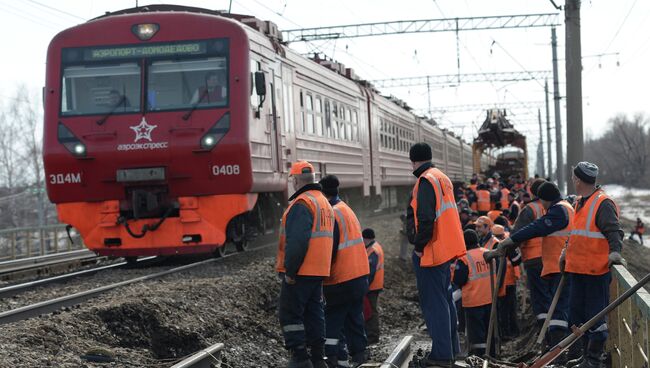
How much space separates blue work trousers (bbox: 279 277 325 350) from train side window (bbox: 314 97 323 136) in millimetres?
8581

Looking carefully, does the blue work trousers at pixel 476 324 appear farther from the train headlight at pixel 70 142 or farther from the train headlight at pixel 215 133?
the train headlight at pixel 70 142

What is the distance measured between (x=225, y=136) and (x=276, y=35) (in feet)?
9.97

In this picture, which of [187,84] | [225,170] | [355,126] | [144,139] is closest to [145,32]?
[187,84]

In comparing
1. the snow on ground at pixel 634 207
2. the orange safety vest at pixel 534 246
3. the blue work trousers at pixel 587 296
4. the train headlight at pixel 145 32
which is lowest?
the snow on ground at pixel 634 207

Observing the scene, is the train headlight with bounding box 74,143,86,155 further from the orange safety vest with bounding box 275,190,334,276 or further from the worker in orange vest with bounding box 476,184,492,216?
the worker in orange vest with bounding box 476,184,492,216

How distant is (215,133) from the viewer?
37.4 ft

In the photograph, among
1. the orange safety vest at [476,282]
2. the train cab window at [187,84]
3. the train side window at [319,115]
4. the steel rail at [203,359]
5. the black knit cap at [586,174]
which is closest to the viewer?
the steel rail at [203,359]

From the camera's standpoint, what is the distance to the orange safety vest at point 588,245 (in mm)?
6957

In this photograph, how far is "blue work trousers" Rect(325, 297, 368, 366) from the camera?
741cm

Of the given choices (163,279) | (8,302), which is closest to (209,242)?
(163,279)

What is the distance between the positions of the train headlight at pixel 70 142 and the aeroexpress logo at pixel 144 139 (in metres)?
0.55

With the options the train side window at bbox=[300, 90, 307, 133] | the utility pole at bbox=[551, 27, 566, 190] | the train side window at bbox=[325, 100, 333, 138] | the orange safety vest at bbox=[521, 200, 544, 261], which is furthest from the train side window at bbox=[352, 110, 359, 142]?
the orange safety vest at bbox=[521, 200, 544, 261]

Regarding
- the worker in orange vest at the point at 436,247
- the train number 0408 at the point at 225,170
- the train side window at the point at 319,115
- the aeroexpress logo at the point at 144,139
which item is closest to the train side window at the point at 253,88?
the train number 0408 at the point at 225,170

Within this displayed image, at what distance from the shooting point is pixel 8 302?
9531 mm
